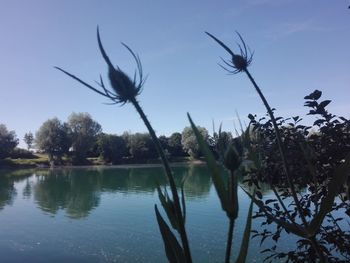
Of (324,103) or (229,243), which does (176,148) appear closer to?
(324,103)

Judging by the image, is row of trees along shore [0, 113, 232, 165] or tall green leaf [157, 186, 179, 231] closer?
tall green leaf [157, 186, 179, 231]

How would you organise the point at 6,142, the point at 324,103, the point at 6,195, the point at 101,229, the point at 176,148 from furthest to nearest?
the point at 176,148 < the point at 6,142 < the point at 6,195 < the point at 101,229 < the point at 324,103

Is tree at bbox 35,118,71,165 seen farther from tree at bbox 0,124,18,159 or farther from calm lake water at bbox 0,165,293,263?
calm lake water at bbox 0,165,293,263

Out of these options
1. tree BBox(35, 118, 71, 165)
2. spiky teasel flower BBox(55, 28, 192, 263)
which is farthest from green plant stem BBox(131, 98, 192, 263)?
tree BBox(35, 118, 71, 165)

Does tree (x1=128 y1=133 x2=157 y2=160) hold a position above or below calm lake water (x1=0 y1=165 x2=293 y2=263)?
above

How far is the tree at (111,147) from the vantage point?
10284 centimetres

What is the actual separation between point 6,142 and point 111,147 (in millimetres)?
25125

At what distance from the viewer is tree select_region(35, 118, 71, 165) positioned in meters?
97.7

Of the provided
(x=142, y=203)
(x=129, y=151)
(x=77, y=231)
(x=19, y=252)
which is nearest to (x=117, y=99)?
(x=19, y=252)

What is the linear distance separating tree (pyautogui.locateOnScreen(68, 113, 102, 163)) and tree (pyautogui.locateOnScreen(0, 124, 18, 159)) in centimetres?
1413

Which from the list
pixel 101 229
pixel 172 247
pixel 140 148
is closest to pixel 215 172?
pixel 172 247

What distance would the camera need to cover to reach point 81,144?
328 ft

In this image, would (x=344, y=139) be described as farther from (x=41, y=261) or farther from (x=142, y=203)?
(x=142, y=203)

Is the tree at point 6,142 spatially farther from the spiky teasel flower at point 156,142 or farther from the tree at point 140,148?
the spiky teasel flower at point 156,142
